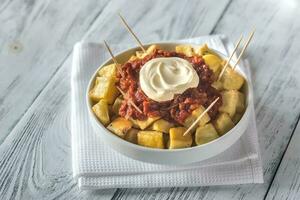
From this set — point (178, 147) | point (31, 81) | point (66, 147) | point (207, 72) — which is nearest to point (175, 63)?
point (207, 72)

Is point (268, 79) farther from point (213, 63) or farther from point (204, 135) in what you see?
Result: point (204, 135)

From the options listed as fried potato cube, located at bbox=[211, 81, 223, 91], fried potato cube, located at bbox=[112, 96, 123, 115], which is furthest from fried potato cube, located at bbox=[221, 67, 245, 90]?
fried potato cube, located at bbox=[112, 96, 123, 115]

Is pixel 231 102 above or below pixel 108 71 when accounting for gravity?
below

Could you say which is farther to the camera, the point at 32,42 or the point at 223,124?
the point at 32,42

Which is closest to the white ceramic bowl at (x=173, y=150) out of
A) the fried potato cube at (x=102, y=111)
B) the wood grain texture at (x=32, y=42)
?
the fried potato cube at (x=102, y=111)

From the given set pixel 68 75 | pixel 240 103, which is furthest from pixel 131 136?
pixel 68 75

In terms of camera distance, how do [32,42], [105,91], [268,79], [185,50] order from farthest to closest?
[32,42]
[268,79]
[185,50]
[105,91]

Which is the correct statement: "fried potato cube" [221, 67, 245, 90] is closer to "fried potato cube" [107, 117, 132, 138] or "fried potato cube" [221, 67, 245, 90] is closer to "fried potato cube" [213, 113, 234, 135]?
"fried potato cube" [213, 113, 234, 135]
